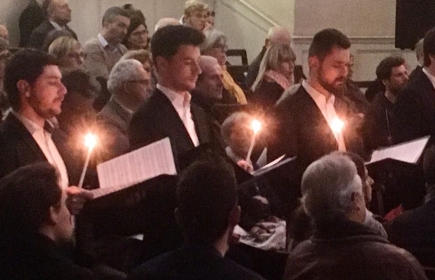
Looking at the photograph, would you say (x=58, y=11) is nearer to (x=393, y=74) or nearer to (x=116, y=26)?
(x=116, y=26)

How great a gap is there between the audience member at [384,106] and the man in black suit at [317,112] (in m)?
1.53

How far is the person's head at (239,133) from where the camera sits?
4238 millimetres

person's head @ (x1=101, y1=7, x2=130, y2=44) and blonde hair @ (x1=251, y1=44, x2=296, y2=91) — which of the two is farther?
person's head @ (x1=101, y1=7, x2=130, y2=44)

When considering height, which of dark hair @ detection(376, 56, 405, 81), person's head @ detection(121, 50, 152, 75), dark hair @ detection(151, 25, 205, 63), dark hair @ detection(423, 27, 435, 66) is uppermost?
dark hair @ detection(151, 25, 205, 63)

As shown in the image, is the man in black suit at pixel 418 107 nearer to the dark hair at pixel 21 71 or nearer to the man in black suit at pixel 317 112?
the man in black suit at pixel 317 112

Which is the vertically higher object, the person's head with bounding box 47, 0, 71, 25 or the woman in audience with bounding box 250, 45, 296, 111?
the person's head with bounding box 47, 0, 71, 25

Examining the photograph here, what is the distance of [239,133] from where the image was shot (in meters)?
4.23

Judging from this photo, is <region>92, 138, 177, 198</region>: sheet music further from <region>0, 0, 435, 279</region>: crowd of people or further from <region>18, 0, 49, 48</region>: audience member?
<region>18, 0, 49, 48</region>: audience member

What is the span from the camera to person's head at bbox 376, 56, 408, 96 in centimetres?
581

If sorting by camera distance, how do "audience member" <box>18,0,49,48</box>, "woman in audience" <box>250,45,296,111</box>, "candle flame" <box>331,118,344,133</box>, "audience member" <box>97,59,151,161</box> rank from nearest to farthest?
1. "candle flame" <box>331,118,344,133</box>
2. "audience member" <box>97,59,151,161</box>
3. "woman in audience" <box>250,45,296,111</box>
4. "audience member" <box>18,0,49,48</box>

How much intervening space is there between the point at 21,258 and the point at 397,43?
661 centimetres

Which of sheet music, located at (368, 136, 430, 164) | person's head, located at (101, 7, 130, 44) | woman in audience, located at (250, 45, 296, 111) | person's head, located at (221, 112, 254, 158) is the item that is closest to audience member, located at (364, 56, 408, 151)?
woman in audience, located at (250, 45, 296, 111)

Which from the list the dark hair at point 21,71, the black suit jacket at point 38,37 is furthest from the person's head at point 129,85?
the black suit jacket at point 38,37

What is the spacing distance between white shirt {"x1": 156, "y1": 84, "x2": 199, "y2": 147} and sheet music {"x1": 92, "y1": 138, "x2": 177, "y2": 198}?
393mm
